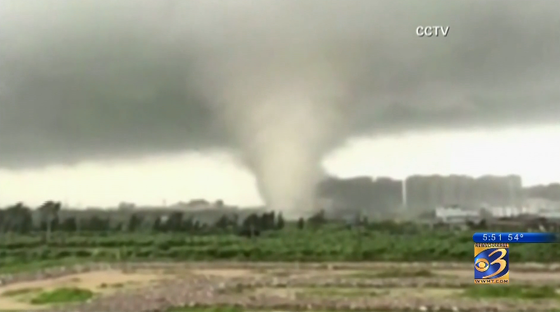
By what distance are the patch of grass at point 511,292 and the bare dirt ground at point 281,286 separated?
0.05ft

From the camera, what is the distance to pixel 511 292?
1.57 meters

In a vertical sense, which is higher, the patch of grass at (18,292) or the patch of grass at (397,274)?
the patch of grass at (397,274)

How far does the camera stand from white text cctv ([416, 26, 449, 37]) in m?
1.64

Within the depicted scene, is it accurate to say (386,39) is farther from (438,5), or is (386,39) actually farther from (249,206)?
(249,206)

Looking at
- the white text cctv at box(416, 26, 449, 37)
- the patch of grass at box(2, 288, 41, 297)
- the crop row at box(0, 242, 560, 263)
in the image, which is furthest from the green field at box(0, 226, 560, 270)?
the white text cctv at box(416, 26, 449, 37)

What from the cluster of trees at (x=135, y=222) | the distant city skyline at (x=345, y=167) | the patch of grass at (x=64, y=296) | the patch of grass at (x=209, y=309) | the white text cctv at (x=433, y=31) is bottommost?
the patch of grass at (x=209, y=309)

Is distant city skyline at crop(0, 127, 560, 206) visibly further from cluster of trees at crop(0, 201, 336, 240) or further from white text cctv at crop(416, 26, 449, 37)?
white text cctv at crop(416, 26, 449, 37)

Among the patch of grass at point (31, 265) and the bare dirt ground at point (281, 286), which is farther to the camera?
the patch of grass at point (31, 265)

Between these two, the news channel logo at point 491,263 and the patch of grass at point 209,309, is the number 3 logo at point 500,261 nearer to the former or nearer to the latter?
the news channel logo at point 491,263

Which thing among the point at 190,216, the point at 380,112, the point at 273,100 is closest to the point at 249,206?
the point at 190,216

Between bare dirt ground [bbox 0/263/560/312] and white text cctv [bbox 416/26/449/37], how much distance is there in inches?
32.5

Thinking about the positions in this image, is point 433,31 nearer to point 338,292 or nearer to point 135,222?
point 338,292

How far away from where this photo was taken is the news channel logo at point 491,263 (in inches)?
62.4

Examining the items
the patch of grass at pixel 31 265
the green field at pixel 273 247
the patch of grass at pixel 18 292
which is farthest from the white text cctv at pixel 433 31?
the patch of grass at pixel 18 292
